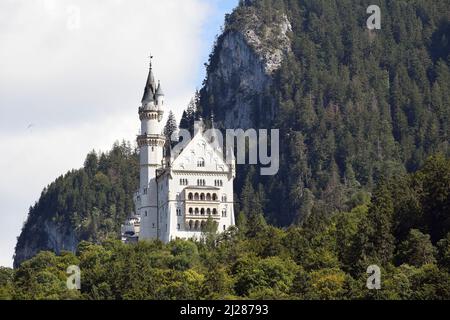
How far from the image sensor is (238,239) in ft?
455

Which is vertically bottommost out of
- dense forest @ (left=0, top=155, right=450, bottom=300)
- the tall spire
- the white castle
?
dense forest @ (left=0, top=155, right=450, bottom=300)

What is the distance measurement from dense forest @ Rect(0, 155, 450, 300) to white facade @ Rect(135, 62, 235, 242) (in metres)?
14.3

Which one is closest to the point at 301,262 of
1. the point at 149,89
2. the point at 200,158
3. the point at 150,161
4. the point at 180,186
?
the point at 180,186

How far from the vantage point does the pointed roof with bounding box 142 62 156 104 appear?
157 metres

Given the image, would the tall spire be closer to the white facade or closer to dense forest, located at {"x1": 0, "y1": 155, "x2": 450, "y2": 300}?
the white facade

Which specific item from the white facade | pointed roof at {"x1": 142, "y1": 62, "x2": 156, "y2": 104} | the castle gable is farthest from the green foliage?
pointed roof at {"x1": 142, "y1": 62, "x2": 156, "y2": 104}

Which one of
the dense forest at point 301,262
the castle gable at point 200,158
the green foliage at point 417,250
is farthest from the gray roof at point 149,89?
the green foliage at point 417,250

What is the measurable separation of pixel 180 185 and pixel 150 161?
12.0ft

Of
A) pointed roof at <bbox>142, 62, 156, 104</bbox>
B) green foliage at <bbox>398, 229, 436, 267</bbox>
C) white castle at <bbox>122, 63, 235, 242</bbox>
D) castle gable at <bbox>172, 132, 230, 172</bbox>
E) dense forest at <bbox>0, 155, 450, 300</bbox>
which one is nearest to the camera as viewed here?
dense forest at <bbox>0, 155, 450, 300</bbox>
